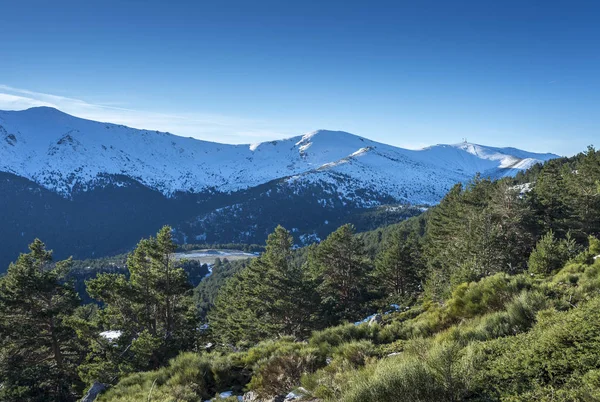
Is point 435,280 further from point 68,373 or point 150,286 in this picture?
point 68,373

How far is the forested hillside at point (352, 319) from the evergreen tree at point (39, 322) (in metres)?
0.09

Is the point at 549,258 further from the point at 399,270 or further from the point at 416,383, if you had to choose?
the point at 399,270

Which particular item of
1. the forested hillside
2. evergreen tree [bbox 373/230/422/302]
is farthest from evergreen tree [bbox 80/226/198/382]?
evergreen tree [bbox 373/230/422/302]

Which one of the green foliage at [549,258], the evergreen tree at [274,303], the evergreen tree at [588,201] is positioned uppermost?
the evergreen tree at [588,201]

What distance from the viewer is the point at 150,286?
2281 centimetres

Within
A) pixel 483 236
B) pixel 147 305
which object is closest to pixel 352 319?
pixel 483 236

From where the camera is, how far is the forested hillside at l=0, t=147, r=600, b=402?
4668 millimetres

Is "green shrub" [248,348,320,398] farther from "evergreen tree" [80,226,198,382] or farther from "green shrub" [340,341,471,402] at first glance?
"evergreen tree" [80,226,198,382]

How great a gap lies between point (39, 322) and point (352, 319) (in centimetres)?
2381

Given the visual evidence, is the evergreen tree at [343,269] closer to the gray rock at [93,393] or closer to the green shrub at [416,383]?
the gray rock at [93,393]

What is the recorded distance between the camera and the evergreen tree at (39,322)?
19422 mm

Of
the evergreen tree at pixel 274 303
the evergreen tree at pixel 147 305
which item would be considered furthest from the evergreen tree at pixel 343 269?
the evergreen tree at pixel 147 305

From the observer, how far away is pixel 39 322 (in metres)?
21.3

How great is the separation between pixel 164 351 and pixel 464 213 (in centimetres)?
3031
